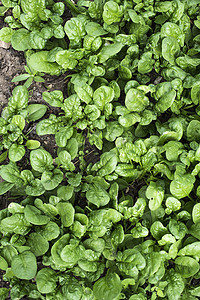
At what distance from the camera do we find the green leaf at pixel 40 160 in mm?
2506

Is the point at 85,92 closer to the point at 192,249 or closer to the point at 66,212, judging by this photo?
the point at 66,212

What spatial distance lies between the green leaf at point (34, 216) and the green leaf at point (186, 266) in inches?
40.3

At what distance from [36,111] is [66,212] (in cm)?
97

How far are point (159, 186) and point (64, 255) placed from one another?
2.91 ft

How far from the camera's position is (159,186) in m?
2.50

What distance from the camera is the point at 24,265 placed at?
2.25 metres

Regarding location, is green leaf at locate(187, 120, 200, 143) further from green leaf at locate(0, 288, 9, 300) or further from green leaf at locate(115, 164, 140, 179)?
green leaf at locate(0, 288, 9, 300)

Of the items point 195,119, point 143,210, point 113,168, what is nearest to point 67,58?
point 113,168

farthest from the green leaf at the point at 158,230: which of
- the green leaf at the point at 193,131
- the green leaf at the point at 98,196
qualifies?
the green leaf at the point at 193,131

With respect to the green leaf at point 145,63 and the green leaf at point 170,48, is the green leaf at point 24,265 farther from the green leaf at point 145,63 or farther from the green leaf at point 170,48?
the green leaf at point 170,48

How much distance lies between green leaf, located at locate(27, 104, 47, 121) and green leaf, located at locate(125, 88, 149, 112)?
0.74m

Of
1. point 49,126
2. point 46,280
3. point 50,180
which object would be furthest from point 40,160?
point 46,280

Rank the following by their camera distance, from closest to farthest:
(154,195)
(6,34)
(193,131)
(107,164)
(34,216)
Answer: (34,216) < (154,195) < (107,164) < (193,131) < (6,34)

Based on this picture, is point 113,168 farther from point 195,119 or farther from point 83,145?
point 195,119
